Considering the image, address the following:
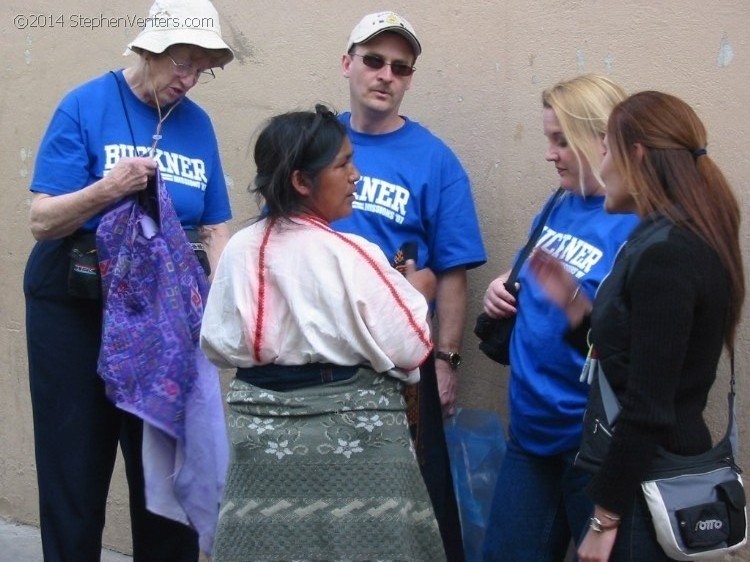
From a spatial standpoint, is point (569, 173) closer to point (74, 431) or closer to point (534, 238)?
point (534, 238)

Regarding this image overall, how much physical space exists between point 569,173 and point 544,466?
30.7 inches

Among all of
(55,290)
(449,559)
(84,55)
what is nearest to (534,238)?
(449,559)

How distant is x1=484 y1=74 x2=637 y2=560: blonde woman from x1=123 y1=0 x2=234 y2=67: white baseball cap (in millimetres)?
1040

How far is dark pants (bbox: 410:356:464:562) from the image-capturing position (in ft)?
11.2

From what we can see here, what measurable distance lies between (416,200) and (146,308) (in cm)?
88

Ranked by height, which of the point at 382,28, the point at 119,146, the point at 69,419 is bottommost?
the point at 69,419

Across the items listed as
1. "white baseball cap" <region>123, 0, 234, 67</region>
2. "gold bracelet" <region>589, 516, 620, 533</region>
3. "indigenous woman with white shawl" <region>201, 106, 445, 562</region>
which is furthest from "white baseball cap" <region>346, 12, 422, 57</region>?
"gold bracelet" <region>589, 516, 620, 533</region>

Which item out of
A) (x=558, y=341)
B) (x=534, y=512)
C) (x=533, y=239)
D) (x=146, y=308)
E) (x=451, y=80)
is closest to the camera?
(x=558, y=341)

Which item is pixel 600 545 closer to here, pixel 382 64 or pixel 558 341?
pixel 558 341

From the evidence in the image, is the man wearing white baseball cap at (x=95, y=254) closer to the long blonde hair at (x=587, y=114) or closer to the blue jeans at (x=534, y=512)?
the blue jeans at (x=534, y=512)

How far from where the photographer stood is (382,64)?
3.60 meters

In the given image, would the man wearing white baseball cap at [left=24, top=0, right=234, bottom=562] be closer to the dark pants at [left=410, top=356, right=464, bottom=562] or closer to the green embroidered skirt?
the dark pants at [left=410, top=356, right=464, bottom=562]

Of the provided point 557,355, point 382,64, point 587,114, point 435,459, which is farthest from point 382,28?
point 435,459

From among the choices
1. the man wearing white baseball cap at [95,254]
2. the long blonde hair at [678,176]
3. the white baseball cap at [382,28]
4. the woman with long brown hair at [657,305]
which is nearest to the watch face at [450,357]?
the man wearing white baseball cap at [95,254]
